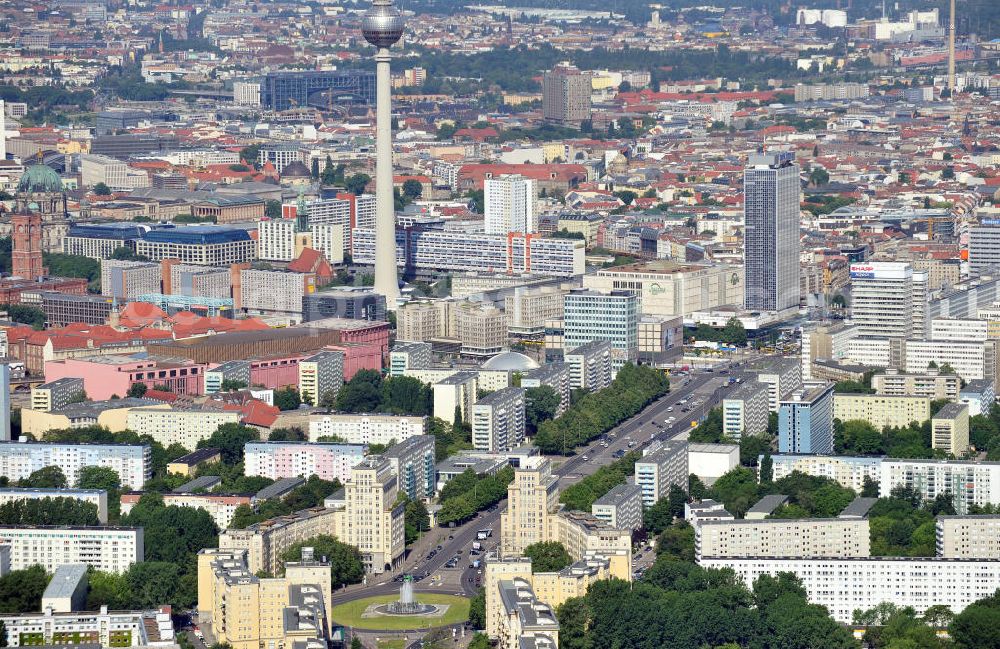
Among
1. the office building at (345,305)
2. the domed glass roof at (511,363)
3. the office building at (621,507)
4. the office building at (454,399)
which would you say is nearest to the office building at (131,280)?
the office building at (345,305)

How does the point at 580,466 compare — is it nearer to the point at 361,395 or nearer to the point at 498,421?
the point at 498,421

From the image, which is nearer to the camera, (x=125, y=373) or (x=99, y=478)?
(x=99, y=478)

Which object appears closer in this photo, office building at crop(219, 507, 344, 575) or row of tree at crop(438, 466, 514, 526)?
office building at crop(219, 507, 344, 575)

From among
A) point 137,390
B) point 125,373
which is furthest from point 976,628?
point 125,373

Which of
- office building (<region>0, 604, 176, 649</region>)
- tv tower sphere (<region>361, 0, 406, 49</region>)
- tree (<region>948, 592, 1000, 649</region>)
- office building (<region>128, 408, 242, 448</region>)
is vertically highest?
tv tower sphere (<region>361, 0, 406, 49</region>)

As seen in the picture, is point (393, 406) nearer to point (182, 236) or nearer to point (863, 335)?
point (863, 335)

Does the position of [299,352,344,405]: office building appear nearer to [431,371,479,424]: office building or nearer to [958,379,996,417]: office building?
[431,371,479,424]: office building

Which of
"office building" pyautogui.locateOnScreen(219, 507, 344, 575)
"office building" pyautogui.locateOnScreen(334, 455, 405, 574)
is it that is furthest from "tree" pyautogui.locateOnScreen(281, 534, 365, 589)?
"office building" pyautogui.locateOnScreen(334, 455, 405, 574)
